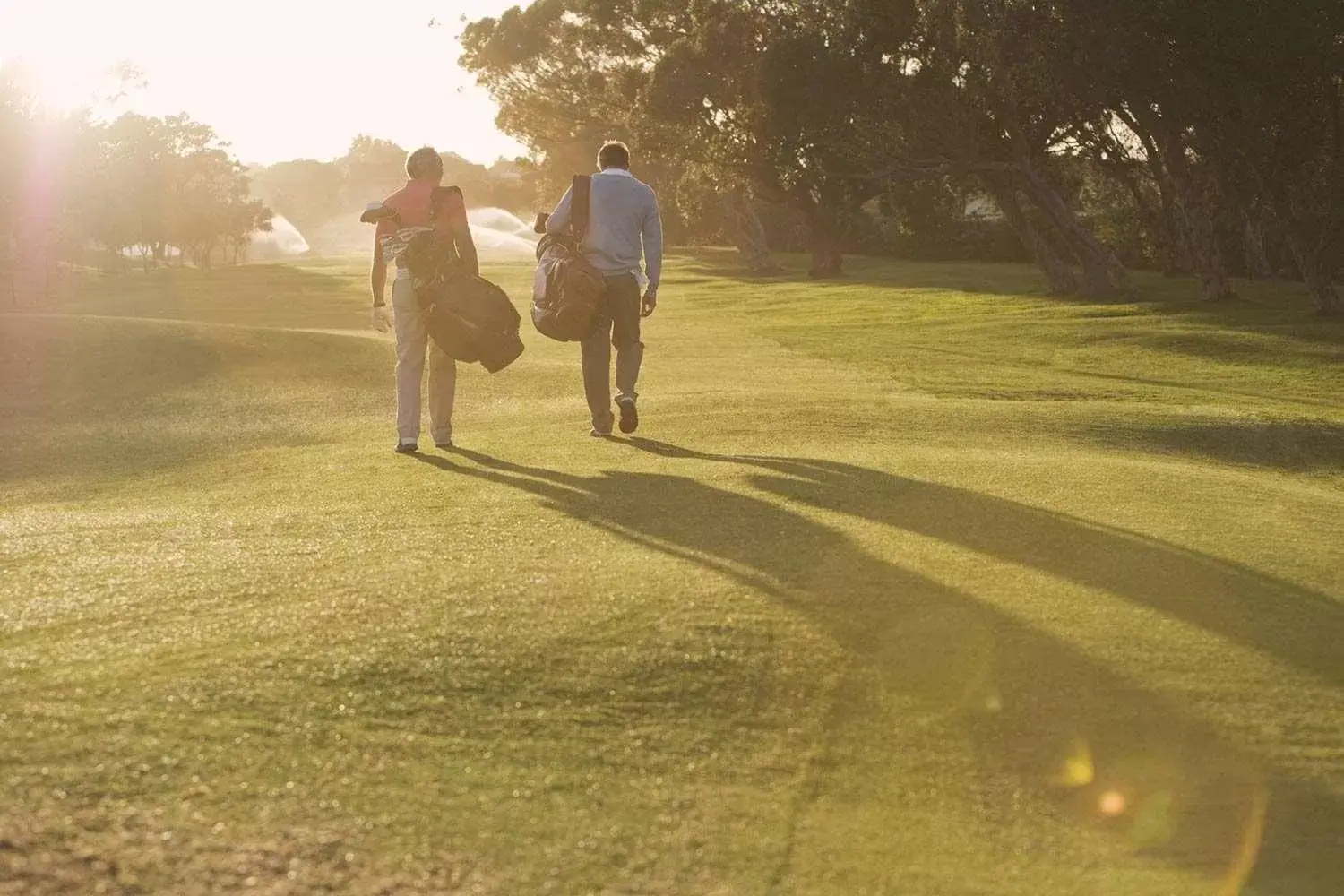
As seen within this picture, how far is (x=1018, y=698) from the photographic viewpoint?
600 cm

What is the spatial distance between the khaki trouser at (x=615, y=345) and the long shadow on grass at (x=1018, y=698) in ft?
10.8

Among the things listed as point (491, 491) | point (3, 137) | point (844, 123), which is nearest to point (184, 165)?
point (3, 137)

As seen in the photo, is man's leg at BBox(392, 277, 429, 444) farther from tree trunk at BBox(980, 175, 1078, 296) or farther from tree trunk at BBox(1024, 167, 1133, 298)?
tree trunk at BBox(980, 175, 1078, 296)

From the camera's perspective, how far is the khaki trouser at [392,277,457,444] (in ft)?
38.6

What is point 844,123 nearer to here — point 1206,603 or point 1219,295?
point 1219,295

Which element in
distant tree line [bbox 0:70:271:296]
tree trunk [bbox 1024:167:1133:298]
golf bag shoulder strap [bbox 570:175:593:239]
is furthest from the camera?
distant tree line [bbox 0:70:271:296]

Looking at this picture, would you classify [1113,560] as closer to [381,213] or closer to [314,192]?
[381,213]

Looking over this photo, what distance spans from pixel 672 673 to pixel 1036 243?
124ft

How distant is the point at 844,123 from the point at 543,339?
15935 mm

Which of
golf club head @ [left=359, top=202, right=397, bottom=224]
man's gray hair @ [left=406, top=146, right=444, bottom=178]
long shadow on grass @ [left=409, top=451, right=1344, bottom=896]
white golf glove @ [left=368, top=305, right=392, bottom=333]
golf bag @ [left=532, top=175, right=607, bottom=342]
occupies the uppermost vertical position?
man's gray hair @ [left=406, top=146, right=444, bottom=178]

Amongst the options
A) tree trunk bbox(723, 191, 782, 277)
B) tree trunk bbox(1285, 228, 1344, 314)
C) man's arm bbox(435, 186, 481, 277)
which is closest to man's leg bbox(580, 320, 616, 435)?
man's arm bbox(435, 186, 481, 277)

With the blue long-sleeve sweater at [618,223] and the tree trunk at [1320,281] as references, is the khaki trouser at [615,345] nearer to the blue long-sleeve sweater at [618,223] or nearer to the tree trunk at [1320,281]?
the blue long-sleeve sweater at [618,223]

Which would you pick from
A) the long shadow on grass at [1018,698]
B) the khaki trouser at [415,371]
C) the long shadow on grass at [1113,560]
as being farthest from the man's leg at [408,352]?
the long shadow on grass at [1018,698]

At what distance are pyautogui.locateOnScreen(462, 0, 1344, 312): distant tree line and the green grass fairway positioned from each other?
1907cm
